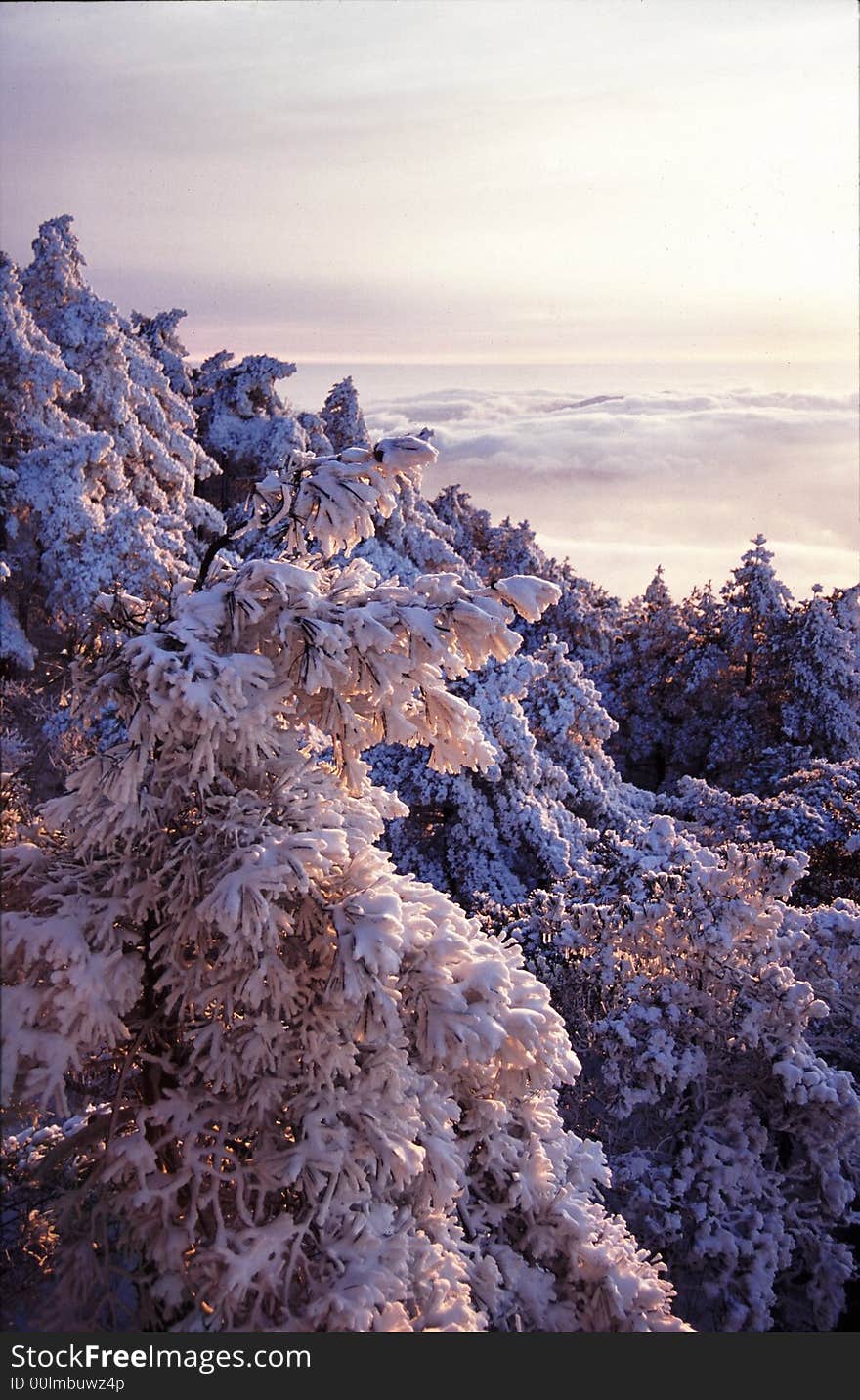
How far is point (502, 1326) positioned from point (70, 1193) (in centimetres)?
231

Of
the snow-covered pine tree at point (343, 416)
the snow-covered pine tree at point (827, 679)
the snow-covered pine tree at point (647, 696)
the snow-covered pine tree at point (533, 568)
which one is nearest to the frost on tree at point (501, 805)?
the snow-covered pine tree at point (827, 679)

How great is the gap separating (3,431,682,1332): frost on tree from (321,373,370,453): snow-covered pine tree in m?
23.0

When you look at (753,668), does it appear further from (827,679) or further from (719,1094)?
(719,1094)

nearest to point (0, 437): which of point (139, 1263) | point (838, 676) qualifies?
point (139, 1263)

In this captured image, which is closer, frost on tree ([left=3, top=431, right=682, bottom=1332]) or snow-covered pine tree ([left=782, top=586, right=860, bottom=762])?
frost on tree ([left=3, top=431, right=682, bottom=1332])

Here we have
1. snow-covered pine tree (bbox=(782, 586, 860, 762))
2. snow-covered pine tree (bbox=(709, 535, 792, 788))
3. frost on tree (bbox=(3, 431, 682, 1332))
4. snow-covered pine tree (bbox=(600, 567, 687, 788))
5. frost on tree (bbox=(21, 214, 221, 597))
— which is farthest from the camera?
snow-covered pine tree (bbox=(600, 567, 687, 788))

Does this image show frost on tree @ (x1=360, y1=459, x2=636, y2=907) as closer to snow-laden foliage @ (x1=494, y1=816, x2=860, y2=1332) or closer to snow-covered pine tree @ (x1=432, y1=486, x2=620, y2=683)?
snow-laden foliage @ (x1=494, y1=816, x2=860, y2=1332)

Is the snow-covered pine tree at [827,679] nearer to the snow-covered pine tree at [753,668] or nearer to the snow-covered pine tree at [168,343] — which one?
the snow-covered pine tree at [753,668]

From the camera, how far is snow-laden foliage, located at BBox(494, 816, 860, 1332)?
812cm

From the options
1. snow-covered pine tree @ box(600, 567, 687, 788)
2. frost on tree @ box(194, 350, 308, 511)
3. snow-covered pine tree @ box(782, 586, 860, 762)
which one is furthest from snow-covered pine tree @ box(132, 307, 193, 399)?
snow-covered pine tree @ box(782, 586, 860, 762)

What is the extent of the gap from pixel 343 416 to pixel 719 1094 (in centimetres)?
2216

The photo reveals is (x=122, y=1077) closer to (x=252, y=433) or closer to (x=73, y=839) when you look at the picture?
(x=73, y=839)

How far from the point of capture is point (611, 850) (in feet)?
37.5

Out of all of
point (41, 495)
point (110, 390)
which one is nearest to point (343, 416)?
point (110, 390)
